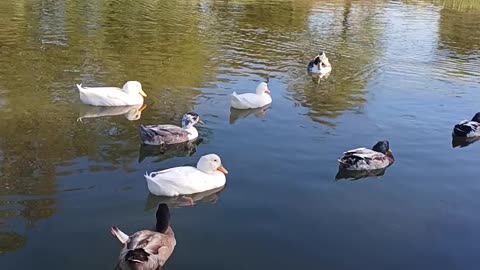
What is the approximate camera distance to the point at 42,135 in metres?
12.2

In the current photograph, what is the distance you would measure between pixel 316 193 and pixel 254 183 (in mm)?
1047

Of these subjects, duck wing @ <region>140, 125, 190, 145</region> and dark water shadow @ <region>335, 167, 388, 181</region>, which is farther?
duck wing @ <region>140, 125, 190, 145</region>

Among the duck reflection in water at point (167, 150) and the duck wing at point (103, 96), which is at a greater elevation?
the duck wing at point (103, 96)

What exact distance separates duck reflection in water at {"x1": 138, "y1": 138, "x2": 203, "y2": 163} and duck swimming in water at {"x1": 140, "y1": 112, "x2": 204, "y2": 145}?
0.25 ft

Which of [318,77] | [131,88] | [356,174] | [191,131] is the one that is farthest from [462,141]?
[131,88]

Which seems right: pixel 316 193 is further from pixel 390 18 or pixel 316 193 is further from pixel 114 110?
pixel 390 18

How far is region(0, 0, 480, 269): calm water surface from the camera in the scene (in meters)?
8.52

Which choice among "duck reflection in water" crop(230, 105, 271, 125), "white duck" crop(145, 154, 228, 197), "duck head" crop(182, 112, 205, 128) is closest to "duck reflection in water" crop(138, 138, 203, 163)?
"duck head" crop(182, 112, 205, 128)

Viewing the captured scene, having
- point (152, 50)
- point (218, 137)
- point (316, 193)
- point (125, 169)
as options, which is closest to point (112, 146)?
point (125, 169)

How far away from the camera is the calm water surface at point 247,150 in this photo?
8.52 meters

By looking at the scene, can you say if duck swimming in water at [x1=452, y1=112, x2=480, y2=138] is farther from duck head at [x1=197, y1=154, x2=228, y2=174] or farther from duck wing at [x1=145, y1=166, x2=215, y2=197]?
duck wing at [x1=145, y1=166, x2=215, y2=197]

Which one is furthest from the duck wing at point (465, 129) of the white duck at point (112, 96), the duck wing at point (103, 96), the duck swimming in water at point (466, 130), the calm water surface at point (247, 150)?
the duck wing at point (103, 96)

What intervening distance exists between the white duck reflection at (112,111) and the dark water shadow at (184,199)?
4.31 meters

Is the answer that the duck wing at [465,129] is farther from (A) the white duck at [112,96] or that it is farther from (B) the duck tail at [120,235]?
(B) the duck tail at [120,235]
